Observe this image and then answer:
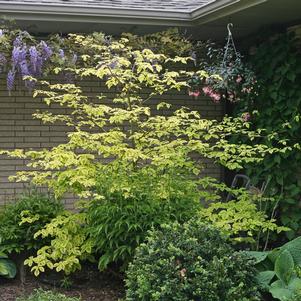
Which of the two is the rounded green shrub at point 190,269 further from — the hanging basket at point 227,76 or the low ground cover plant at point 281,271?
the hanging basket at point 227,76

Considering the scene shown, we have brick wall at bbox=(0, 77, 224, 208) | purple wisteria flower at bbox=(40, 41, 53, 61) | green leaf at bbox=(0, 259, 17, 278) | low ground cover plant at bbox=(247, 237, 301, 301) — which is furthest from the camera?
brick wall at bbox=(0, 77, 224, 208)

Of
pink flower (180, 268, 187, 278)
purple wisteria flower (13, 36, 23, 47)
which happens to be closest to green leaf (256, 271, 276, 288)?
pink flower (180, 268, 187, 278)

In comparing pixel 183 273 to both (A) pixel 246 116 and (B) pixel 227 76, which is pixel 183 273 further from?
(A) pixel 246 116

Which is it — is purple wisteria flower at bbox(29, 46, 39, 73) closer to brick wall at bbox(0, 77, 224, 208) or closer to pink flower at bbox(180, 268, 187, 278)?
brick wall at bbox(0, 77, 224, 208)

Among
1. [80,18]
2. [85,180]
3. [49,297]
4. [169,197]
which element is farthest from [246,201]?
[80,18]

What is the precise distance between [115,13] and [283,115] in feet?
7.01

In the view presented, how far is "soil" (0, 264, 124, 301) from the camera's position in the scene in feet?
18.6

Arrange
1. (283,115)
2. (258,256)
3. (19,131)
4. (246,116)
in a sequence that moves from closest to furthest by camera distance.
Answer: (258,256)
(283,115)
(246,116)
(19,131)

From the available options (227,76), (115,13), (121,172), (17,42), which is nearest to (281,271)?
(121,172)

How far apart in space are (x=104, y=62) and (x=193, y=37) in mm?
2369

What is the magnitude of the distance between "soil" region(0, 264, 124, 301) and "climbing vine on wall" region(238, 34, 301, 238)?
2.01 meters

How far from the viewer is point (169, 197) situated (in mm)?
5484

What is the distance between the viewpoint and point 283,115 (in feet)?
21.8

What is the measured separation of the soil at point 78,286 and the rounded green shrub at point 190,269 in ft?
3.47
